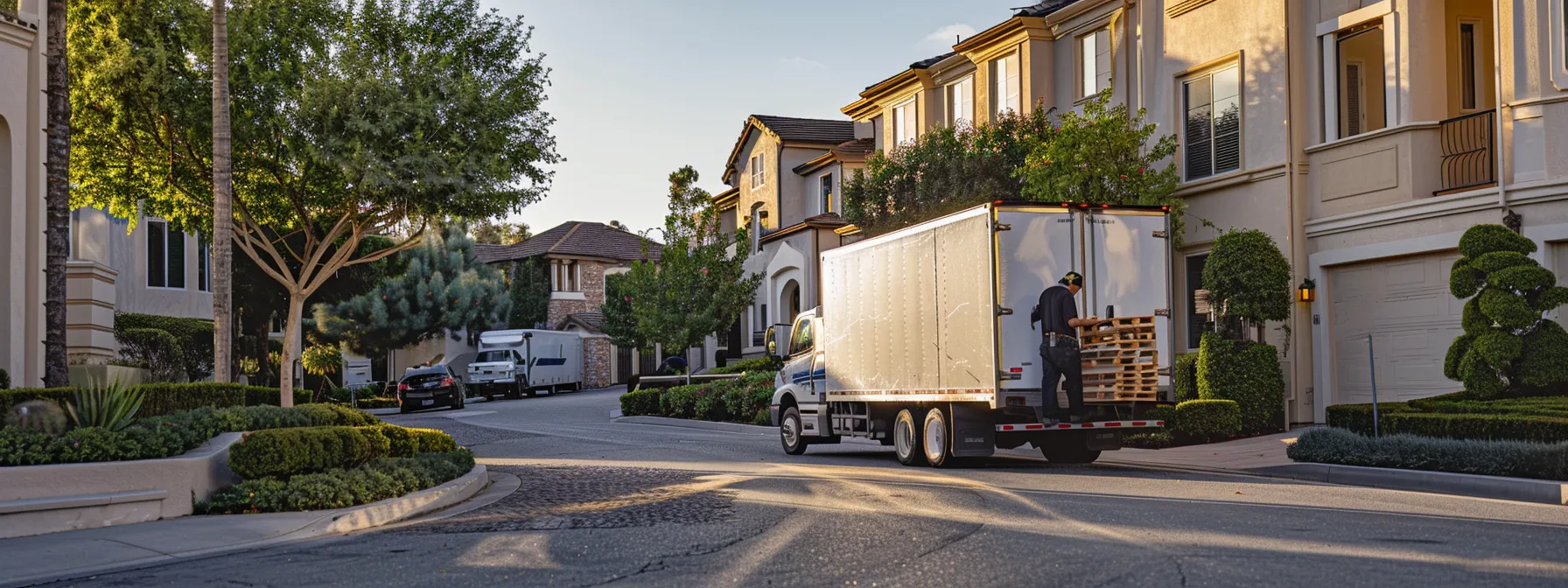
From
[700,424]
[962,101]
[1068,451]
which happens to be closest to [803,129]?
[962,101]

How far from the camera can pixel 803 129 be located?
4728 centimetres

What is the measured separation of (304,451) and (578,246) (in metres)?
57.9

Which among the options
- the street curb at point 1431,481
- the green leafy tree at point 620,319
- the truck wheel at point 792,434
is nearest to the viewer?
the street curb at point 1431,481

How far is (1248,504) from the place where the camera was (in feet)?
37.4

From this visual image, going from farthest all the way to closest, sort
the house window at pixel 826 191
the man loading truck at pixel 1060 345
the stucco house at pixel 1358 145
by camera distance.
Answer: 1. the house window at pixel 826 191
2. the stucco house at pixel 1358 145
3. the man loading truck at pixel 1060 345

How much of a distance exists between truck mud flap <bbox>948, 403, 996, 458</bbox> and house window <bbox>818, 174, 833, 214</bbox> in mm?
28110

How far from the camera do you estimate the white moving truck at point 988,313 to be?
609 inches

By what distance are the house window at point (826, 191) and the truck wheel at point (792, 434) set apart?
23.5 m

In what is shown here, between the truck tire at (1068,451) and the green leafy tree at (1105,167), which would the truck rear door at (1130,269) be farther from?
the green leafy tree at (1105,167)

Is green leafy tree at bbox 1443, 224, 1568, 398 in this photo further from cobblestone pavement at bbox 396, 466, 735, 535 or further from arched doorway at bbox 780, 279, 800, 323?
arched doorway at bbox 780, 279, 800, 323

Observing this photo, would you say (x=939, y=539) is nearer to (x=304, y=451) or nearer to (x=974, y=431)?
(x=304, y=451)

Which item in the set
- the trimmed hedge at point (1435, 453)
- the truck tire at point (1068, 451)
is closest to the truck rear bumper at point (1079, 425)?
the truck tire at point (1068, 451)

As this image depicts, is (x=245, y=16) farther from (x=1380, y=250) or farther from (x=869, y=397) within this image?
(x=1380, y=250)

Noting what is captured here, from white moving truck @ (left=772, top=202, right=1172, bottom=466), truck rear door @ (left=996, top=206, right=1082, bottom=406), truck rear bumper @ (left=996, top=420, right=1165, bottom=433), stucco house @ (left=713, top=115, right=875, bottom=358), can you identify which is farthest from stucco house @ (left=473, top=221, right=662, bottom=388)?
truck rear door @ (left=996, top=206, right=1082, bottom=406)
